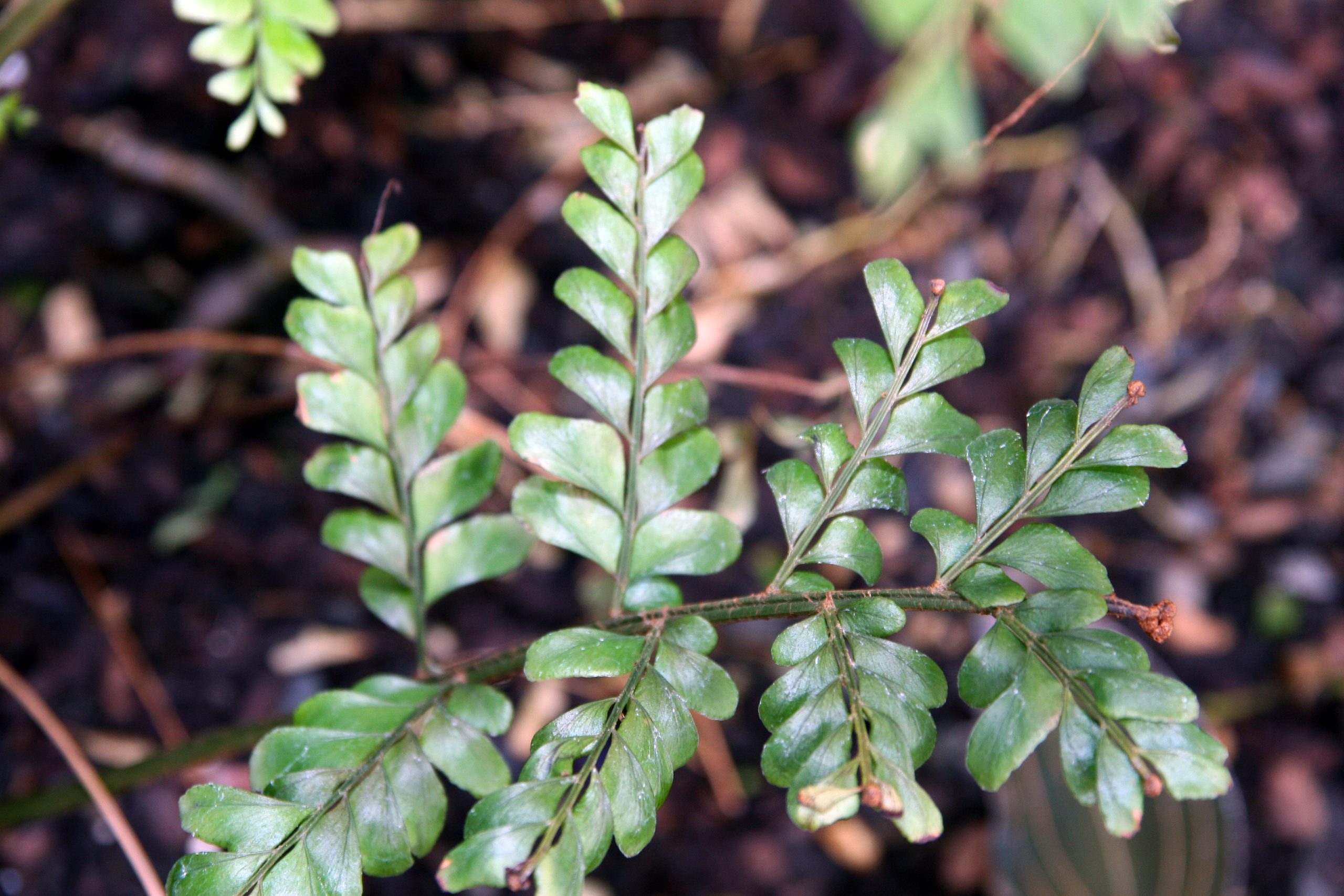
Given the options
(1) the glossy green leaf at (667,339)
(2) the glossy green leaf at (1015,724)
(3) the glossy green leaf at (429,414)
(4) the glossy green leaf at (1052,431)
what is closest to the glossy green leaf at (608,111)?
(1) the glossy green leaf at (667,339)

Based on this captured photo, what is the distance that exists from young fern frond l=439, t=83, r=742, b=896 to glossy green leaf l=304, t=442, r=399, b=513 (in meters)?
0.15

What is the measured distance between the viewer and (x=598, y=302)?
0.68 metres

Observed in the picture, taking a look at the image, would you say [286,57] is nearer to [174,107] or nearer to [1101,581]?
[1101,581]

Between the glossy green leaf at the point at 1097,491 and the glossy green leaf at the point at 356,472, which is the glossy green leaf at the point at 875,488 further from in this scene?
the glossy green leaf at the point at 356,472

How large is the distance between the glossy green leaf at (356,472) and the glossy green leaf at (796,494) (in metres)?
0.33

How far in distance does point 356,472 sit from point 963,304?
489 millimetres

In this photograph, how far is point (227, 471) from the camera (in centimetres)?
146

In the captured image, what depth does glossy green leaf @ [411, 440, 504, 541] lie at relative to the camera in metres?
0.77

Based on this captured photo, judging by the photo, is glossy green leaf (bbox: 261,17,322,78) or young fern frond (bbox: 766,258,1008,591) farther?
glossy green leaf (bbox: 261,17,322,78)

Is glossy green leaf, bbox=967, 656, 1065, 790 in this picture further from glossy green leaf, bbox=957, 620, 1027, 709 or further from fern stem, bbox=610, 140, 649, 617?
fern stem, bbox=610, 140, 649, 617

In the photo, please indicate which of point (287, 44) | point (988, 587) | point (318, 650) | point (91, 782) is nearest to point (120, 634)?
point (318, 650)

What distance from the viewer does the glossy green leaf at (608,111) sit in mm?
647

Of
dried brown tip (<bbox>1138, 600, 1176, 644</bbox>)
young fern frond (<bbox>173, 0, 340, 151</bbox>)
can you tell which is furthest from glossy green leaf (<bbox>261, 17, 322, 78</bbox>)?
dried brown tip (<bbox>1138, 600, 1176, 644</bbox>)

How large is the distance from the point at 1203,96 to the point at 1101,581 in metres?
1.46
